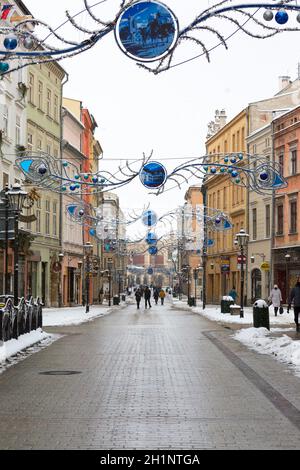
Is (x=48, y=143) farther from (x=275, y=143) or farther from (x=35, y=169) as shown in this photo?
(x=35, y=169)

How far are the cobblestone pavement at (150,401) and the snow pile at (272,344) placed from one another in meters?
0.41

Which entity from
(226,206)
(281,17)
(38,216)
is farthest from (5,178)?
(226,206)

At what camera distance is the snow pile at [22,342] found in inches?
627

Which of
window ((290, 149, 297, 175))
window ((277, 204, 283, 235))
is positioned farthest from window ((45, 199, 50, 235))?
window ((290, 149, 297, 175))

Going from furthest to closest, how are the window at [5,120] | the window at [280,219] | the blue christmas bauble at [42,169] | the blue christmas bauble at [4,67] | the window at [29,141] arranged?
the window at [280,219]
the window at [29,141]
the window at [5,120]
the blue christmas bauble at [42,169]
the blue christmas bauble at [4,67]

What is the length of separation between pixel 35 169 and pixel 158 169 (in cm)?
407

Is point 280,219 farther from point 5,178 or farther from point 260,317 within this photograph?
point 260,317

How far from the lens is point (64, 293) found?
5438cm

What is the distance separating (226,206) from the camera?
66.8 meters

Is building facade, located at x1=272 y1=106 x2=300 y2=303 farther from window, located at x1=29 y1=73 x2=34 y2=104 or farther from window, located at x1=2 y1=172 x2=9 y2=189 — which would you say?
window, located at x1=2 y1=172 x2=9 y2=189

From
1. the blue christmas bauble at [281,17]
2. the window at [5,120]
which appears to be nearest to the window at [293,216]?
the window at [5,120]

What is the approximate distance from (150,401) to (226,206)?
187ft

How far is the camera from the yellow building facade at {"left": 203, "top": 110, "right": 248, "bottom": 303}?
60.2 meters

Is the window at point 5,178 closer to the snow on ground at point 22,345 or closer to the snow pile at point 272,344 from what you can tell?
the snow on ground at point 22,345
